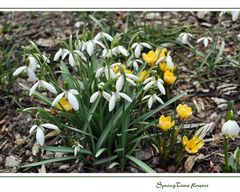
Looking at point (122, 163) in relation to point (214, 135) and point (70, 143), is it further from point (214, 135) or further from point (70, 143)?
point (214, 135)

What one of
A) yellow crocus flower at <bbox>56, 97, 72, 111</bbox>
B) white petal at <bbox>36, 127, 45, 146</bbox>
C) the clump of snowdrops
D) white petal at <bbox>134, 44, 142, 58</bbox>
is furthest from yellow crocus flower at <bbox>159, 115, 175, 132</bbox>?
white petal at <bbox>36, 127, 45, 146</bbox>

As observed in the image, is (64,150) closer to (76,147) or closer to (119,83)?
(76,147)

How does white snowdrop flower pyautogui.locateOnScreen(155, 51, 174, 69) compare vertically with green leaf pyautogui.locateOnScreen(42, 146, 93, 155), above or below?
above

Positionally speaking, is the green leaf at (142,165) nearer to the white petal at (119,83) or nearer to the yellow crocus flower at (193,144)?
the yellow crocus flower at (193,144)

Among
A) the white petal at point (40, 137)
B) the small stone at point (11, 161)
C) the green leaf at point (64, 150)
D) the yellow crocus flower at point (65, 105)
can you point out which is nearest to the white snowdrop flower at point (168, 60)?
the yellow crocus flower at point (65, 105)

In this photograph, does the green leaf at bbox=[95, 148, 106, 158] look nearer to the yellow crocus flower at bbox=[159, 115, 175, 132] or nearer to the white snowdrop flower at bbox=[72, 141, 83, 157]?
the white snowdrop flower at bbox=[72, 141, 83, 157]

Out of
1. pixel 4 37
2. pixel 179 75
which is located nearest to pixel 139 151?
pixel 179 75
